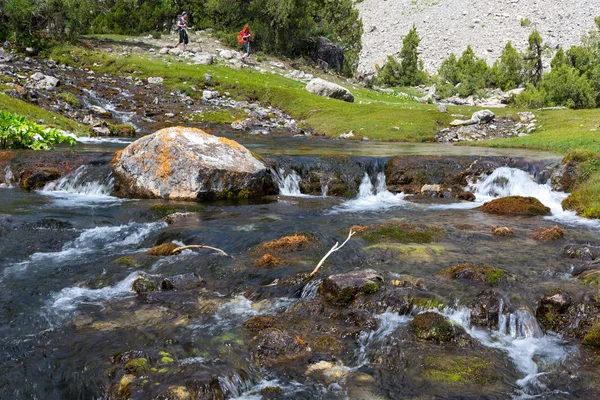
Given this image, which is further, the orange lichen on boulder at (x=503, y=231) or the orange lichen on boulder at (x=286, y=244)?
the orange lichen on boulder at (x=503, y=231)

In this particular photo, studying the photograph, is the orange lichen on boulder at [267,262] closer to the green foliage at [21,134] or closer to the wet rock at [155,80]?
the green foliage at [21,134]

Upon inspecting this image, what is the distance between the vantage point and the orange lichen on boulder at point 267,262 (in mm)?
11516

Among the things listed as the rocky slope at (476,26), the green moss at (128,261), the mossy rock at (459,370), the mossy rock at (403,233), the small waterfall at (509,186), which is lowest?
the mossy rock at (459,370)

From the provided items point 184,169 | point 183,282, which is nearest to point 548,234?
point 183,282

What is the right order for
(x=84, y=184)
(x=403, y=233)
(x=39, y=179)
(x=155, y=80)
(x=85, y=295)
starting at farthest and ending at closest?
(x=155, y=80)
(x=39, y=179)
(x=84, y=184)
(x=403, y=233)
(x=85, y=295)

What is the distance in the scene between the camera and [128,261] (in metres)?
11.9

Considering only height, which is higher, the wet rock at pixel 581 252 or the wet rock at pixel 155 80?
the wet rock at pixel 155 80

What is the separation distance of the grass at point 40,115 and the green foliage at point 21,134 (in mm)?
5523

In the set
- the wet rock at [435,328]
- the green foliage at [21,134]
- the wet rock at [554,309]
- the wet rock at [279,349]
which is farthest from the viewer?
the green foliage at [21,134]

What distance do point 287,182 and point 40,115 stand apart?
61.1ft

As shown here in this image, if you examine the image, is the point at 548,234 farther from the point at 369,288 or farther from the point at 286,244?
the point at 286,244

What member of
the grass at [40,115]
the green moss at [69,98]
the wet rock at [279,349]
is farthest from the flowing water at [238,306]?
the green moss at [69,98]

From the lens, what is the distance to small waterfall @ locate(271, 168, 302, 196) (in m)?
22.2

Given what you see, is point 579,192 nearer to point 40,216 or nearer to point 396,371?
point 396,371
